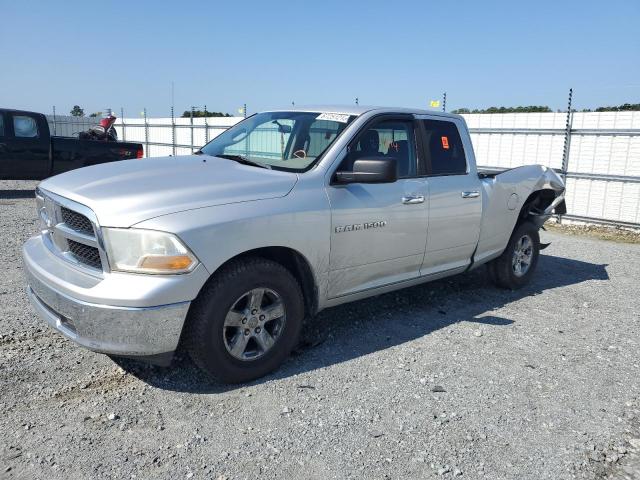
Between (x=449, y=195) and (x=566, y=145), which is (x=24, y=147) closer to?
(x=449, y=195)

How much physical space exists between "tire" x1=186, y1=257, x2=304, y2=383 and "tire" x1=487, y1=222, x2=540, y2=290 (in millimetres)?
3030

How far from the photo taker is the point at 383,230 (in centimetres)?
426

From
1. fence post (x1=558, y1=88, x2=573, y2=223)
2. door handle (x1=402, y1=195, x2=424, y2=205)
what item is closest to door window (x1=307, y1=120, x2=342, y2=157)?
door handle (x1=402, y1=195, x2=424, y2=205)

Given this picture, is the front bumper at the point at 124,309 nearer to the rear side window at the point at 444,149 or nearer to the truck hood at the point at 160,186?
the truck hood at the point at 160,186

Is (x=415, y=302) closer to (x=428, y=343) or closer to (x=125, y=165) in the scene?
(x=428, y=343)

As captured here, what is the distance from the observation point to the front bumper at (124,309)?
10.0ft

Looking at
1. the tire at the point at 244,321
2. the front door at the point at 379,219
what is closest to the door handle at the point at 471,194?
the front door at the point at 379,219

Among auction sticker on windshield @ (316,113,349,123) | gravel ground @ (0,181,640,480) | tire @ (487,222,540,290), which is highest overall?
auction sticker on windshield @ (316,113,349,123)

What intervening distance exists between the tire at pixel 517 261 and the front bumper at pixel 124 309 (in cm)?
385

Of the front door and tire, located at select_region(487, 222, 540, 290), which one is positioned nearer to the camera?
the front door

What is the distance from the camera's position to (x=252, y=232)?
3.44 m

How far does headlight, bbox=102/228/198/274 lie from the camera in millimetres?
3090

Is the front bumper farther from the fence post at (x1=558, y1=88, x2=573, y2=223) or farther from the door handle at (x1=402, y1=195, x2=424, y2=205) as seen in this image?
the fence post at (x1=558, y1=88, x2=573, y2=223)

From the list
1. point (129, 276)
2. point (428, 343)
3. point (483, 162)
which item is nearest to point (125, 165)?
point (129, 276)
